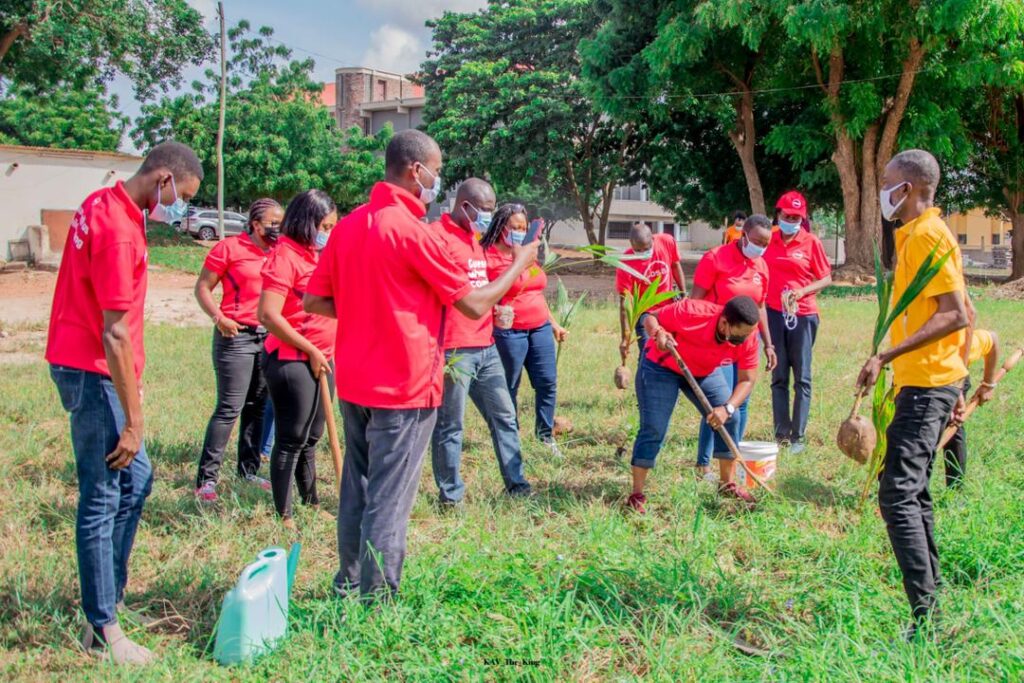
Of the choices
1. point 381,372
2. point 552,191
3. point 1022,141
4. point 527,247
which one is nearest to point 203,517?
point 381,372

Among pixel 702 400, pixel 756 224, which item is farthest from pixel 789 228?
pixel 702 400

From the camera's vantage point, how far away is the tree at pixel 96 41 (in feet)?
58.1

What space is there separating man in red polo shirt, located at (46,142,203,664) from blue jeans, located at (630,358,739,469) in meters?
2.66

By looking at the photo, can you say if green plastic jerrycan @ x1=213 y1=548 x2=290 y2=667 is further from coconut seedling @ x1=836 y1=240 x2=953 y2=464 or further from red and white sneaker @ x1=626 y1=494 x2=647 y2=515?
coconut seedling @ x1=836 y1=240 x2=953 y2=464

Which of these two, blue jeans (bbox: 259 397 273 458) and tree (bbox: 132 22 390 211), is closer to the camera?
blue jeans (bbox: 259 397 273 458)

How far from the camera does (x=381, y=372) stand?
124 inches

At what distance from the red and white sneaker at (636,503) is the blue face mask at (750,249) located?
6.26 ft

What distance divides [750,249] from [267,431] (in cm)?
347

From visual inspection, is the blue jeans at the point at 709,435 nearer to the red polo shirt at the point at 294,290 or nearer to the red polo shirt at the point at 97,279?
the red polo shirt at the point at 294,290

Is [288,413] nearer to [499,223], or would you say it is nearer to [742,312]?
[499,223]

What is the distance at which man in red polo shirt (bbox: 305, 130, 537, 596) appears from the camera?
315 centimetres

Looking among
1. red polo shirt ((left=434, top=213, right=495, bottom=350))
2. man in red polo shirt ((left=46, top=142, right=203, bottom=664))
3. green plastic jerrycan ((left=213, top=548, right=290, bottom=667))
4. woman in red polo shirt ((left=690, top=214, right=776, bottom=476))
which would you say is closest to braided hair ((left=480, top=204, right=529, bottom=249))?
red polo shirt ((left=434, top=213, right=495, bottom=350))

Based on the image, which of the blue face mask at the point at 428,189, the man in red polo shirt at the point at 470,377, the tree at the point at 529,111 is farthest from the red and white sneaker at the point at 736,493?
the tree at the point at 529,111

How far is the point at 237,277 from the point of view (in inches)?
208
